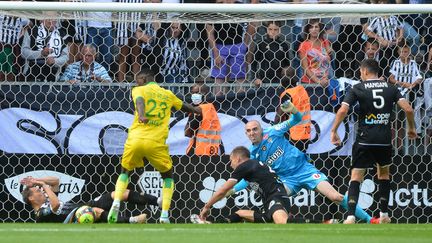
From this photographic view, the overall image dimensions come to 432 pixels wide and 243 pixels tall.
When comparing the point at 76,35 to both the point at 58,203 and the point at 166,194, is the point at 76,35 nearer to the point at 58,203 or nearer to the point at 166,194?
the point at 58,203

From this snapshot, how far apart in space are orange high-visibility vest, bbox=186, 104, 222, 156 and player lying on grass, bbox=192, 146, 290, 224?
1.15m

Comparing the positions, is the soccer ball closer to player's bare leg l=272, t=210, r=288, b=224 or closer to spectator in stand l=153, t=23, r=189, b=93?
player's bare leg l=272, t=210, r=288, b=224

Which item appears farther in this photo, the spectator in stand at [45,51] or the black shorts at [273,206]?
the spectator in stand at [45,51]

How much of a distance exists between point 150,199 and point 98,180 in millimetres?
1112

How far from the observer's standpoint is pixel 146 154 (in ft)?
38.7

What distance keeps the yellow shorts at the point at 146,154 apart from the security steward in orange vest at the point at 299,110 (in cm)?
182

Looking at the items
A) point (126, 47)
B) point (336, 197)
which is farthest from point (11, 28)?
point (336, 197)

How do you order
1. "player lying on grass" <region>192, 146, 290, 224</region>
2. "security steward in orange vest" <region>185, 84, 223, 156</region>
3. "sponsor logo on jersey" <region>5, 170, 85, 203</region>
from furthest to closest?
"security steward in orange vest" <region>185, 84, 223, 156</region>
"sponsor logo on jersey" <region>5, 170, 85, 203</region>
"player lying on grass" <region>192, 146, 290, 224</region>

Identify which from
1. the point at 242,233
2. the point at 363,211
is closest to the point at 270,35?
the point at 363,211

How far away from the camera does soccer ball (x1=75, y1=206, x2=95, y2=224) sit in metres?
11.6

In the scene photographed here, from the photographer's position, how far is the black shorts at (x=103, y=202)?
1218 cm

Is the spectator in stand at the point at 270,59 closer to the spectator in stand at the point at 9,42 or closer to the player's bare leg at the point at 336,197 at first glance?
the player's bare leg at the point at 336,197

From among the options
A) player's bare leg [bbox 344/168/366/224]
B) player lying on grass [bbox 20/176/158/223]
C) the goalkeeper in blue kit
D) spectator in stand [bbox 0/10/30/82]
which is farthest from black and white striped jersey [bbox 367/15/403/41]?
spectator in stand [bbox 0/10/30/82]

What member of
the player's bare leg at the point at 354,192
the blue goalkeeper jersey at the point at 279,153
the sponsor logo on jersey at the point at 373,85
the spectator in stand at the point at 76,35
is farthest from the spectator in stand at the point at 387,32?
the spectator in stand at the point at 76,35
